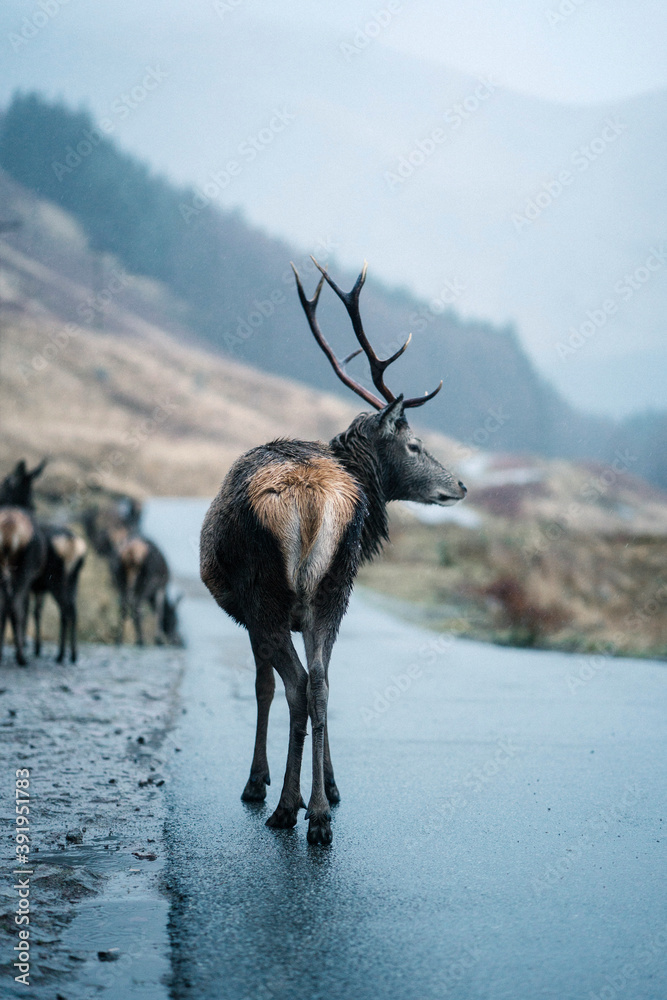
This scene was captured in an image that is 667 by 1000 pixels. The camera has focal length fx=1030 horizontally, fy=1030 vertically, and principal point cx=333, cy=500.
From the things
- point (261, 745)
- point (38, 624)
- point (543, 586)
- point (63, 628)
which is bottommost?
point (543, 586)

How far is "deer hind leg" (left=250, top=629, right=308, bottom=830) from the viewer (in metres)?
5.29

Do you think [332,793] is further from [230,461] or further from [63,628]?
[230,461]

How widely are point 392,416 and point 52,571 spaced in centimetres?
663

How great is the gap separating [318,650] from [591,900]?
5.83 ft

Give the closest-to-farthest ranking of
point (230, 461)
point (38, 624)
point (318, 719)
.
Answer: point (318, 719) → point (38, 624) → point (230, 461)

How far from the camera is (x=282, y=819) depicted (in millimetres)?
5281

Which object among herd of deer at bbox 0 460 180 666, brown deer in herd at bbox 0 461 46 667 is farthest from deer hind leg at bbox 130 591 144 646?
brown deer in herd at bbox 0 461 46 667

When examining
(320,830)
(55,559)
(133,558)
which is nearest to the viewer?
(320,830)

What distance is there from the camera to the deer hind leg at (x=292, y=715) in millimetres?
5285

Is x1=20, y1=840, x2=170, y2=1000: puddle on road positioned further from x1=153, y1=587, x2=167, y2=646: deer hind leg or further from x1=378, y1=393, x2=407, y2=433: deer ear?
x1=153, y1=587, x2=167, y2=646: deer hind leg

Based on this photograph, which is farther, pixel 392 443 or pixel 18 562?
pixel 18 562

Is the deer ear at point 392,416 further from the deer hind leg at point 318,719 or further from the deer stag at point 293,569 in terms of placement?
the deer hind leg at point 318,719

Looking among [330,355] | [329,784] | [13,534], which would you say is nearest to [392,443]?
[330,355]

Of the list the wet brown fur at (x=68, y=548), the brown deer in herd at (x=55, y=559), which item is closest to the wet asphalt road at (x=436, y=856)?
the brown deer in herd at (x=55, y=559)
